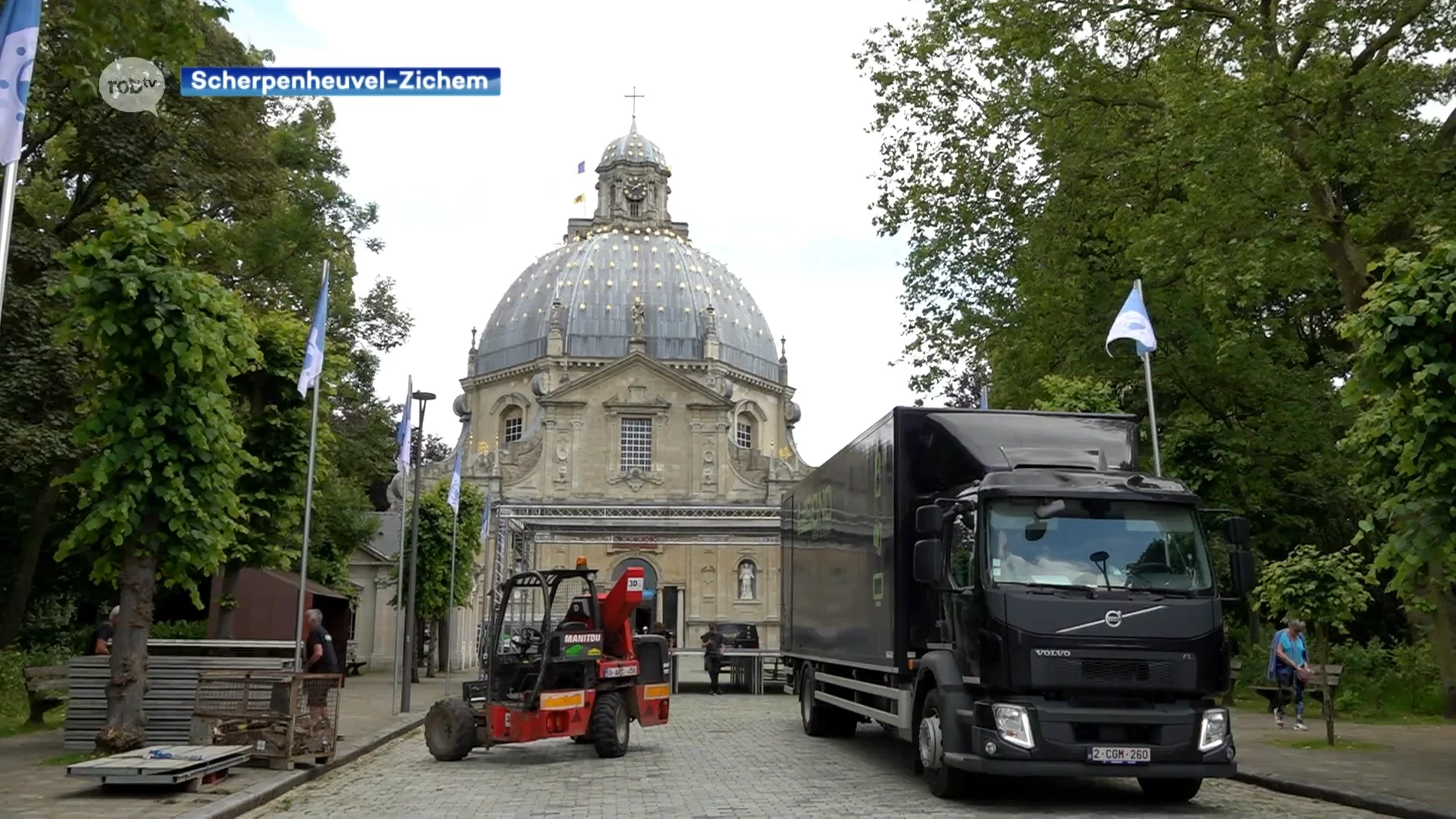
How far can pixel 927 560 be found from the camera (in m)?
12.0

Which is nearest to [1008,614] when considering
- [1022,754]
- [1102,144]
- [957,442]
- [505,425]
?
[1022,754]

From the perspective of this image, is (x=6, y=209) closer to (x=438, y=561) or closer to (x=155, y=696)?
(x=155, y=696)

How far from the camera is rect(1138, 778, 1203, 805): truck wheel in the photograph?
40.1ft

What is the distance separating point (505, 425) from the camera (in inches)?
3607

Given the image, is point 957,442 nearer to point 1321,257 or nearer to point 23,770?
point 23,770

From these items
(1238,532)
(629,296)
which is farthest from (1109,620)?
(629,296)

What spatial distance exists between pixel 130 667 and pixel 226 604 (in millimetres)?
5456

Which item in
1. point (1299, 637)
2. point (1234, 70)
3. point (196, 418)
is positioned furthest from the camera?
point (1234, 70)

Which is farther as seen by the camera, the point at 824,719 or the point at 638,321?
the point at 638,321

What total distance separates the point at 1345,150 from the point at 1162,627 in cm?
1311

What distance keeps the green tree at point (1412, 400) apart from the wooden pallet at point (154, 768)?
10991mm

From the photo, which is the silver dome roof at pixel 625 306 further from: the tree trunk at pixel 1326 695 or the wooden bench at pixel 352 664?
the tree trunk at pixel 1326 695

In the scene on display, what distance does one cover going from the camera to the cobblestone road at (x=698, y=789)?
11695 millimetres
